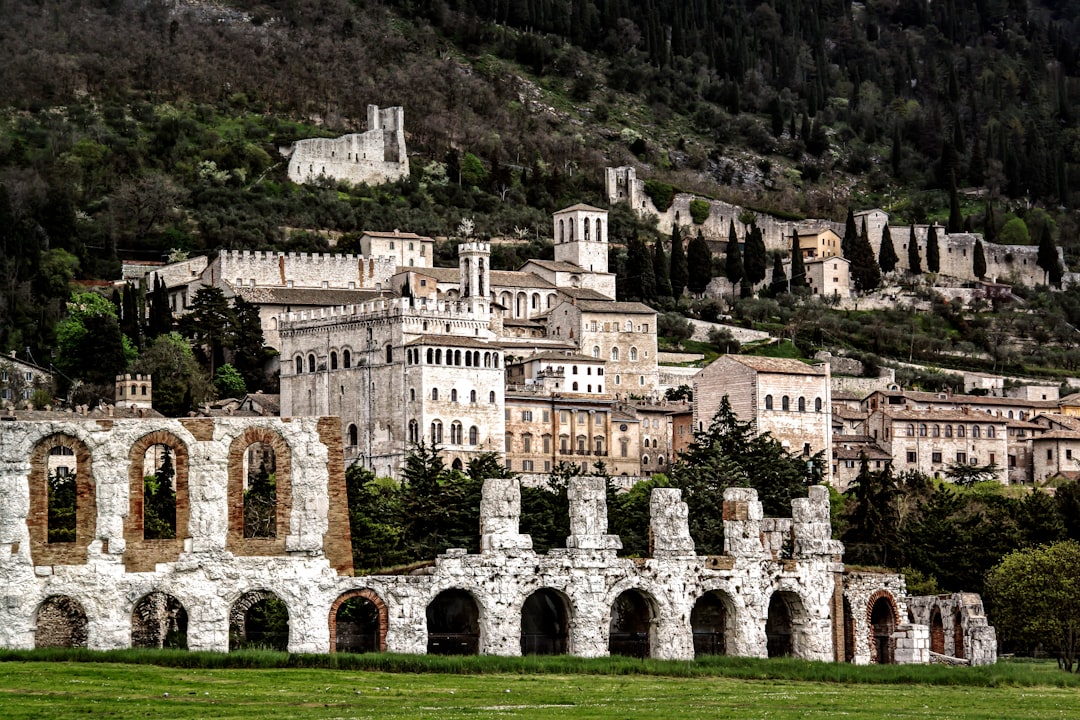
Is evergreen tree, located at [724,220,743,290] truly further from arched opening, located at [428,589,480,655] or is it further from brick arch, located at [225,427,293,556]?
brick arch, located at [225,427,293,556]

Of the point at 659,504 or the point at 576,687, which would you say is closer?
the point at 576,687

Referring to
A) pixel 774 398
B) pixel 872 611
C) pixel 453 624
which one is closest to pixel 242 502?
pixel 453 624

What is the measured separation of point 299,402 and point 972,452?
34674 mm

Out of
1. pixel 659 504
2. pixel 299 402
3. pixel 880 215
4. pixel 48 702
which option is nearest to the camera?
pixel 48 702

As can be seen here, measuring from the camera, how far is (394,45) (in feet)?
631

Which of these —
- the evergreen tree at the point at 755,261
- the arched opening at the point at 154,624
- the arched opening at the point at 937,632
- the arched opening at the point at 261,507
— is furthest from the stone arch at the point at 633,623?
the evergreen tree at the point at 755,261

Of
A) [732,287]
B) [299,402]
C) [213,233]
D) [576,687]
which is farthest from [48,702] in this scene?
[732,287]

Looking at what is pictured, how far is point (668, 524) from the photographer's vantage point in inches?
2056

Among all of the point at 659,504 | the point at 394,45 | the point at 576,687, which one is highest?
A: the point at 394,45

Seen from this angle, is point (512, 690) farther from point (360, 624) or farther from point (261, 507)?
point (261, 507)

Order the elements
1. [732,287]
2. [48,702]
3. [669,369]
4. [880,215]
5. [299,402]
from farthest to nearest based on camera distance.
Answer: [880,215], [732,287], [669,369], [299,402], [48,702]

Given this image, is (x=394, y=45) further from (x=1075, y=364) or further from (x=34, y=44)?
(x=1075, y=364)

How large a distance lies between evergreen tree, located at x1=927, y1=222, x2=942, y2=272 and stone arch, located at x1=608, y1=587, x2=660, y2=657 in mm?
102110

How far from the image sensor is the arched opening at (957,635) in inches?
2335
